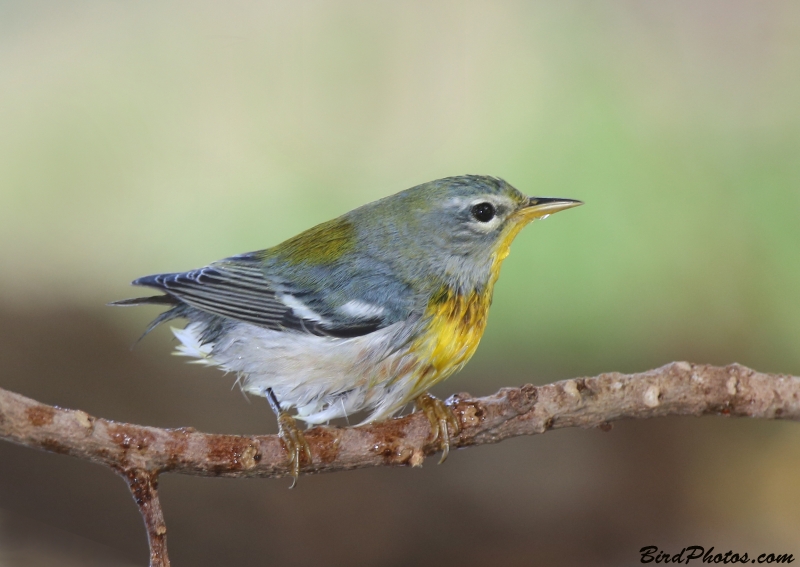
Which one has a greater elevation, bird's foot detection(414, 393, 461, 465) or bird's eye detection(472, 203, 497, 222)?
bird's eye detection(472, 203, 497, 222)

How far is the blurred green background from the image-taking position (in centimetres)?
356

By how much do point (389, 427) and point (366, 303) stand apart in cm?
42

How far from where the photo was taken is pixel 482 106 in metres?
4.55

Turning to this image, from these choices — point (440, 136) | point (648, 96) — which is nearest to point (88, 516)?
point (440, 136)

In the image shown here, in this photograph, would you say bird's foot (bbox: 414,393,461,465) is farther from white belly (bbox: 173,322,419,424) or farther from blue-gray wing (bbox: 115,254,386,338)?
blue-gray wing (bbox: 115,254,386,338)

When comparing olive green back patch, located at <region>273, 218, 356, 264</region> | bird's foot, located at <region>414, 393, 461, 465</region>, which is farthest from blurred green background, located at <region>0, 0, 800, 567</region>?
bird's foot, located at <region>414, 393, 461, 465</region>

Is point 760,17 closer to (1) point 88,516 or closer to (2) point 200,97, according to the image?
(2) point 200,97

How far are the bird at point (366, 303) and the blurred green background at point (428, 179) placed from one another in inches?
54.3

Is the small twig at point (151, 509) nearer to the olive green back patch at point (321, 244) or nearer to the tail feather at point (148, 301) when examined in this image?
the tail feather at point (148, 301)

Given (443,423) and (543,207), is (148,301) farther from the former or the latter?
(543,207)

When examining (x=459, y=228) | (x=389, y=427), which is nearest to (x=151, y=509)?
(x=389, y=427)

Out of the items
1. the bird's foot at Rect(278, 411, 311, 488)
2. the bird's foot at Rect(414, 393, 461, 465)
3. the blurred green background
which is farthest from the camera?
the blurred green background

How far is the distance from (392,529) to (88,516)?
55.2 inches

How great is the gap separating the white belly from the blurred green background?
1360mm
